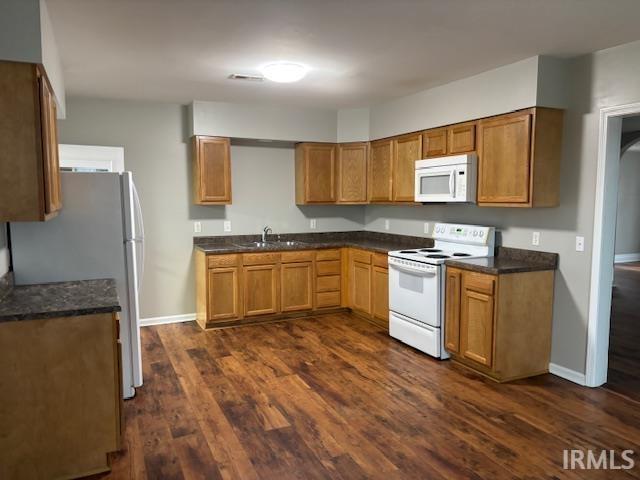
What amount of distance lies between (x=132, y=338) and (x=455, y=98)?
3.38 meters

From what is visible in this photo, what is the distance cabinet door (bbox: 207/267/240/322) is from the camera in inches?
199

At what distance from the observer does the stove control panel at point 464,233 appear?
4.21m

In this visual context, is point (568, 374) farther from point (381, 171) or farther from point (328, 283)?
point (381, 171)

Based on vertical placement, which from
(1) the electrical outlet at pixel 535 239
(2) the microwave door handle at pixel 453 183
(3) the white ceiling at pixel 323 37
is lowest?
(1) the electrical outlet at pixel 535 239

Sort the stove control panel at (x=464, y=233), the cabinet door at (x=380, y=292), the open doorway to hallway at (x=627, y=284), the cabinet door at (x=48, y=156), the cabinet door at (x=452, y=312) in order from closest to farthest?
the cabinet door at (x=48, y=156) → the open doorway to hallway at (x=627, y=284) → the cabinet door at (x=452, y=312) → the stove control panel at (x=464, y=233) → the cabinet door at (x=380, y=292)

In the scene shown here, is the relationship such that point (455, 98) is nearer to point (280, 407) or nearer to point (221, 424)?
point (280, 407)

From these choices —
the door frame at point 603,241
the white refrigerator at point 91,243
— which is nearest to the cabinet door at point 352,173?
the door frame at point 603,241

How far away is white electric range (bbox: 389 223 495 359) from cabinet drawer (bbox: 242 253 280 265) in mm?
1371

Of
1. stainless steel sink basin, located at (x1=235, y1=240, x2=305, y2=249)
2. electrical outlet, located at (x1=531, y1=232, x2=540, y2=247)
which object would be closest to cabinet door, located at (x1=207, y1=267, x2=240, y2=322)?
stainless steel sink basin, located at (x1=235, y1=240, x2=305, y2=249)

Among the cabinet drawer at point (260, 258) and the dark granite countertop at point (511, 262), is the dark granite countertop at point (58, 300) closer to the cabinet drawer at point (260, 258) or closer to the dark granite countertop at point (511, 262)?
the cabinet drawer at point (260, 258)

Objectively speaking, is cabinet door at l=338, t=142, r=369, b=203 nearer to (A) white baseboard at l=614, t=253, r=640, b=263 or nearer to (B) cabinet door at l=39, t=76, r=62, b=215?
(B) cabinet door at l=39, t=76, r=62, b=215

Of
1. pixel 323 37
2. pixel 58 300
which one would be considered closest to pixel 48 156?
pixel 58 300

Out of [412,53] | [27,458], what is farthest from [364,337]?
[27,458]

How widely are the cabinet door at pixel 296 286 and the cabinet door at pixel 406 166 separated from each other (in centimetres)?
133
